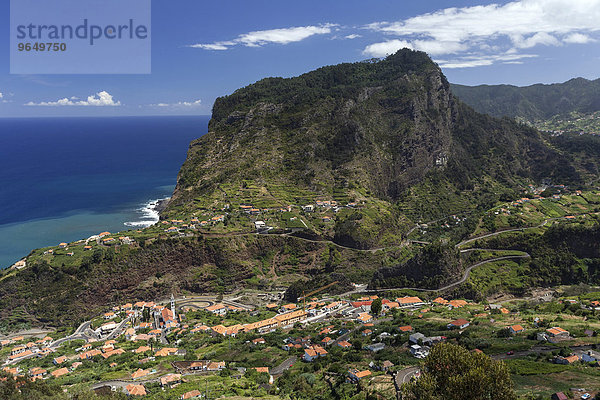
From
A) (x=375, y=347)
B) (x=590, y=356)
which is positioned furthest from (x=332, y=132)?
(x=590, y=356)

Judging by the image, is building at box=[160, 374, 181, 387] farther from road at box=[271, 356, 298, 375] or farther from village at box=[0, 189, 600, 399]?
road at box=[271, 356, 298, 375]

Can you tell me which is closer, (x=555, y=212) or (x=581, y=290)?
(x=581, y=290)

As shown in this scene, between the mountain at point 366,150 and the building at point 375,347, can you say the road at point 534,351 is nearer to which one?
the building at point 375,347

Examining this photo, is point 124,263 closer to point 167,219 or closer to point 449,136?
point 167,219

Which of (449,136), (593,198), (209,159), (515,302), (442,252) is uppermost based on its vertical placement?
(449,136)

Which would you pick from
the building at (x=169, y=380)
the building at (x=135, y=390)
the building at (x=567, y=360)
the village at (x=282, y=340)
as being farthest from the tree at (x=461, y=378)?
the building at (x=135, y=390)

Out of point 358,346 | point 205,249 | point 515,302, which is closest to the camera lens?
point 358,346

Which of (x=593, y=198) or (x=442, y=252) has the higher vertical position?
(x=593, y=198)

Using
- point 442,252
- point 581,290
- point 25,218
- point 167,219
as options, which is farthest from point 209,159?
point 581,290
